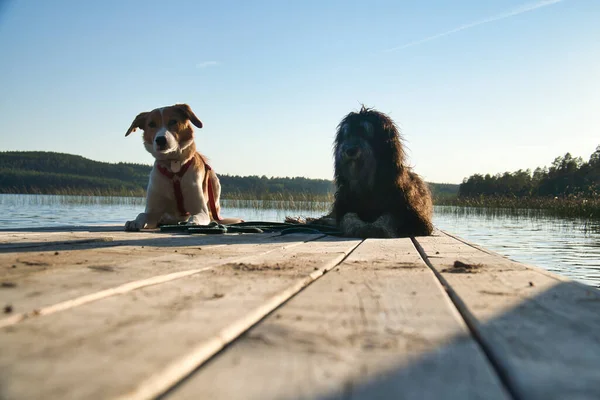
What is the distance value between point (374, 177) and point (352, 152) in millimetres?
471

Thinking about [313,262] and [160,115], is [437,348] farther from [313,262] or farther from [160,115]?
[160,115]

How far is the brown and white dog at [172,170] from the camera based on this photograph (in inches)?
231

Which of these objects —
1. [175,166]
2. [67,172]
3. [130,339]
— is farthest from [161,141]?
[67,172]

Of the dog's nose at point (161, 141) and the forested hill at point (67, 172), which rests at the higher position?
the forested hill at point (67, 172)

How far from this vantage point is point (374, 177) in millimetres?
5902

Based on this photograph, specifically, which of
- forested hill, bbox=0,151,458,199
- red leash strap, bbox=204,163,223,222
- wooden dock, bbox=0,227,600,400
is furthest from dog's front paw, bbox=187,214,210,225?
forested hill, bbox=0,151,458,199

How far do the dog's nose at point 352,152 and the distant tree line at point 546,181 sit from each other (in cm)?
2967

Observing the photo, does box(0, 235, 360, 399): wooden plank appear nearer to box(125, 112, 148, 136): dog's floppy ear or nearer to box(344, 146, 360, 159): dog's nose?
box(344, 146, 360, 159): dog's nose

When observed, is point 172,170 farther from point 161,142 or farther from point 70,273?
point 70,273

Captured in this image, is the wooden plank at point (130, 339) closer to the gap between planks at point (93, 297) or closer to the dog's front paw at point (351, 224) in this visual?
the gap between planks at point (93, 297)

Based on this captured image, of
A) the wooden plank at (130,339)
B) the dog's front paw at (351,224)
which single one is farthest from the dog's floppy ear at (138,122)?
the wooden plank at (130,339)

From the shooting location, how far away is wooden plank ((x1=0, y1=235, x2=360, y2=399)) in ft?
2.69

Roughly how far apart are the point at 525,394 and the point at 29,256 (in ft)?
8.54

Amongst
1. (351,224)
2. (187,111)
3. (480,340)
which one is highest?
(187,111)
